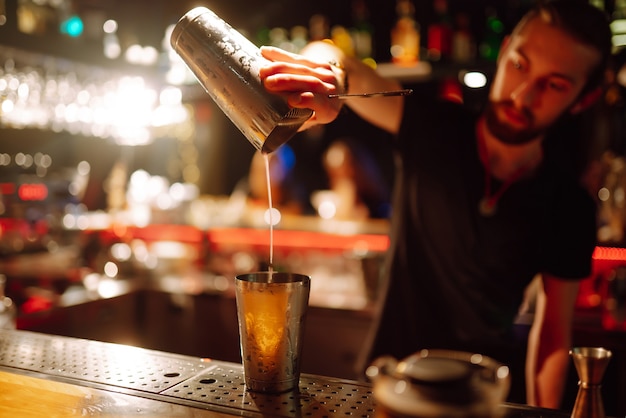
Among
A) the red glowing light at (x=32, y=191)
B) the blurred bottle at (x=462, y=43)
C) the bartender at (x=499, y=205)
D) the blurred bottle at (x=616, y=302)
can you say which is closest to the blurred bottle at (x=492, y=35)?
the blurred bottle at (x=462, y=43)

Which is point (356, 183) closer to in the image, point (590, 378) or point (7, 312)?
point (7, 312)

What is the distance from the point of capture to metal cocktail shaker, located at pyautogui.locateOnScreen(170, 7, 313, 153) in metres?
1.07

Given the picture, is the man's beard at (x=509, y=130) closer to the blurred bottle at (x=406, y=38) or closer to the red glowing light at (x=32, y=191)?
the blurred bottle at (x=406, y=38)

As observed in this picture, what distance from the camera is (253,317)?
3.30ft

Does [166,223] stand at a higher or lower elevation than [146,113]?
lower

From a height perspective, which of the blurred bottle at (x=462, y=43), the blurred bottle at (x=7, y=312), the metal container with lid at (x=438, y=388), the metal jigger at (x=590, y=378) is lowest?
the blurred bottle at (x=7, y=312)

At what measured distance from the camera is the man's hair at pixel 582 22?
5.41 feet

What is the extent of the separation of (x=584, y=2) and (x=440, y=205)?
0.72 metres

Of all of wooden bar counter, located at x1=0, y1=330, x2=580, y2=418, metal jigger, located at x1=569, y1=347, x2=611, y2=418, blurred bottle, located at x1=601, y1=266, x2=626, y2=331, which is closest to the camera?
metal jigger, located at x1=569, y1=347, x2=611, y2=418

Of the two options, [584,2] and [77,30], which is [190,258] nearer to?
[77,30]

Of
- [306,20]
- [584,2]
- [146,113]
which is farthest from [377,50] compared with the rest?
[584,2]

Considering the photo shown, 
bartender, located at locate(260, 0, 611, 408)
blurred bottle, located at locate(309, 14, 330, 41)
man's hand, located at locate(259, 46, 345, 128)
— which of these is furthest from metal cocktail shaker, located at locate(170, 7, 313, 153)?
blurred bottle, located at locate(309, 14, 330, 41)

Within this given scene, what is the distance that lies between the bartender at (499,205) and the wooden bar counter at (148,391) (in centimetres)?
71

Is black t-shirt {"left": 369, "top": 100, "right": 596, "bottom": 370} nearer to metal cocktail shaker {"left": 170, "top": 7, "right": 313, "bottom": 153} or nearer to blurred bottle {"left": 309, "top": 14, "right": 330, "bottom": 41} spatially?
metal cocktail shaker {"left": 170, "top": 7, "right": 313, "bottom": 153}
